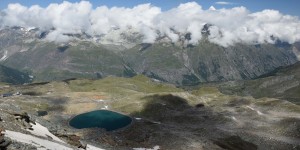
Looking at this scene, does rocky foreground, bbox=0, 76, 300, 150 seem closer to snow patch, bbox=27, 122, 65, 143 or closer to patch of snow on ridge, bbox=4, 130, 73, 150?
snow patch, bbox=27, 122, 65, 143

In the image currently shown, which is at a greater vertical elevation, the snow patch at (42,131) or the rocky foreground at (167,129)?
the snow patch at (42,131)

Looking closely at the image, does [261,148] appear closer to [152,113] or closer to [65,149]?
[152,113]

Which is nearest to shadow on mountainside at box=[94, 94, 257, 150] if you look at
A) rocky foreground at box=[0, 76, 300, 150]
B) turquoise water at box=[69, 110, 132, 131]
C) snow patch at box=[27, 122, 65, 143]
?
rocky foreground at box=[0, 76, 300, 150]

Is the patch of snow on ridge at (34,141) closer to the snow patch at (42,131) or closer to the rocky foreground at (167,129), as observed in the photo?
the rocky foreground at (167,129)

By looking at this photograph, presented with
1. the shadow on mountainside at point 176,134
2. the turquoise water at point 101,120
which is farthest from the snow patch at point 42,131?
the turquoise water at point 101,120

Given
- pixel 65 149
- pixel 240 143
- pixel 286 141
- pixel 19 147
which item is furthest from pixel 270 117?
Result: pixel 19 147

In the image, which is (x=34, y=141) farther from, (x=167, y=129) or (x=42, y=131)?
(x=167, y=129)

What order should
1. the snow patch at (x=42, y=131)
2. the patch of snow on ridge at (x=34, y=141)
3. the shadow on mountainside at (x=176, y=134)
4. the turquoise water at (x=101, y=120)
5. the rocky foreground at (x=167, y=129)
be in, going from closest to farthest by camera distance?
the patch of snow on ridge at (x=34, y=141) < the snow patch at (x=42, y=131) < the rocky foreground at (x=167, y=129) < the shadow on mountainside at (x=176, y=134) < the turquoise water at (x=101, y=120)

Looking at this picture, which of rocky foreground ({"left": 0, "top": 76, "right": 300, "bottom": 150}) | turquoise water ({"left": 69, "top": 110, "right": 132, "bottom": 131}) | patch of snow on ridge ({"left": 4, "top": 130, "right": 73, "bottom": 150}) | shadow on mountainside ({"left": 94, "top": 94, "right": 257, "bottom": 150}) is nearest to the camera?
patch of snow on ridge ({"left": 4, "top": 130, "right": 73, "bottom": 150})

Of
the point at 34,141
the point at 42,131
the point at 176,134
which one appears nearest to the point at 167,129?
the point at 176,134
